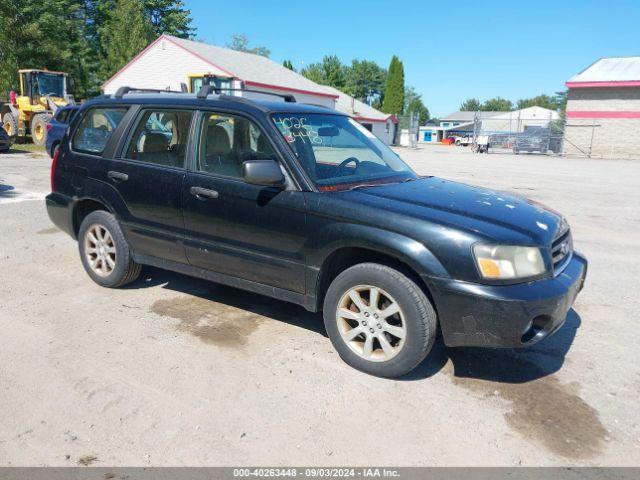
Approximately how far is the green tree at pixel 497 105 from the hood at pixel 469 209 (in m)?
159

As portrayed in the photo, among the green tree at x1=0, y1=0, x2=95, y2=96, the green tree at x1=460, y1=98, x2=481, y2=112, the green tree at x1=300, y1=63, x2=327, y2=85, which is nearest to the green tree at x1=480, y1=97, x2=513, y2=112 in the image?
the green tree at x1=460, y1=98, x2=481, y2=112

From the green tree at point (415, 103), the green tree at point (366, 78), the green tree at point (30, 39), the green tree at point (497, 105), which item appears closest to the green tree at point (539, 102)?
the green tree at point (497, 105)

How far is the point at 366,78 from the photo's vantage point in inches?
3959

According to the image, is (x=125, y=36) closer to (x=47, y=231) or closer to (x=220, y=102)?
(x=47, y=231)

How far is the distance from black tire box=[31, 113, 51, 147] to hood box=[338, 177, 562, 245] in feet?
68.5

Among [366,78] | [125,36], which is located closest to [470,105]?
[366,78]

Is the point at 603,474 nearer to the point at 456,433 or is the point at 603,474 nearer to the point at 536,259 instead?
the point at 456,433

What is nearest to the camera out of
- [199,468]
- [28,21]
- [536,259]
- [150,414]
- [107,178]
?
[199,468]

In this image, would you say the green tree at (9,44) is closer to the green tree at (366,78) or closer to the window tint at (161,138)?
the window tint at (161,138)

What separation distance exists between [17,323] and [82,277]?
119 cm

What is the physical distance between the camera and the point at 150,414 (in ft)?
9.89

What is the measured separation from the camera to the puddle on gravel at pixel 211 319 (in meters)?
4.04

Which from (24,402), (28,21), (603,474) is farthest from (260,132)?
(28,21)

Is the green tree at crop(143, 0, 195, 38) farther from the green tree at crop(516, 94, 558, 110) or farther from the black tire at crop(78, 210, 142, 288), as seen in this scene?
the green tree at crop(516, 94, 558, 110)
